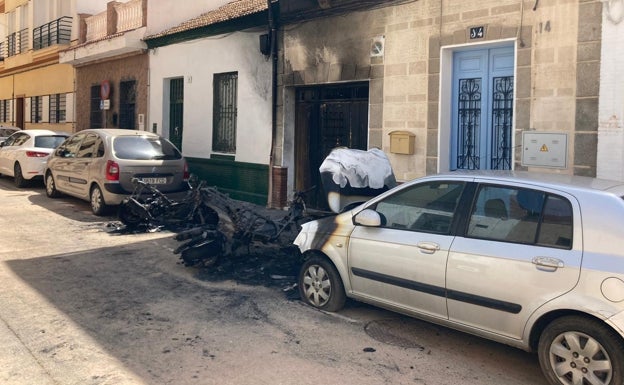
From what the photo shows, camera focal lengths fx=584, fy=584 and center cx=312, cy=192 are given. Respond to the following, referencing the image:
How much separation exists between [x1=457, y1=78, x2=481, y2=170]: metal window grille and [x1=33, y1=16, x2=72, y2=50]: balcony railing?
18911mm

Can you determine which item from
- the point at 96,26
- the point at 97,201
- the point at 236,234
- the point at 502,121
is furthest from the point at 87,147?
the point at 96,26

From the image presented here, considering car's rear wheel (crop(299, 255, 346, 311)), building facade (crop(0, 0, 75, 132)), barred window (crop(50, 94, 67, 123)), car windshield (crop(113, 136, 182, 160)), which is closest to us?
car's rear wheel (crop(299, 255, 346, 311))

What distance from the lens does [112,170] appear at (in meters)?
10.5

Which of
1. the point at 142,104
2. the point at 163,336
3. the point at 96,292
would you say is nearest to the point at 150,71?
the point at 142,104

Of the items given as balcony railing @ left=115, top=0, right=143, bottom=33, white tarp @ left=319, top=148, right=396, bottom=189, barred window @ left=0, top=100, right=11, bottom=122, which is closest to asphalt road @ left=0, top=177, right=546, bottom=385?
white tarp @ left=319, top=148, right=396, bottom=189

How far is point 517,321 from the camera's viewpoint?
14.1 feet

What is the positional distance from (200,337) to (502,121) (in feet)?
18.3

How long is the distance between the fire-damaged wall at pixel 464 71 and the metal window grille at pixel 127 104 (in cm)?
873

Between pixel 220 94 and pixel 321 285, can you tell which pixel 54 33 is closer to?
pixel 220 94

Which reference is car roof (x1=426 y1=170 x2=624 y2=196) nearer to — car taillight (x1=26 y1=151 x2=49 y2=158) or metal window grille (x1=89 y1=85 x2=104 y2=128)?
car taillight (x1=26 y1=151 x2=49 y2=158)

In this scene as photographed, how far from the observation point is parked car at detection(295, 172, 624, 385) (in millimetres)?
3939

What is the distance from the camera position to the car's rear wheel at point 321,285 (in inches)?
226

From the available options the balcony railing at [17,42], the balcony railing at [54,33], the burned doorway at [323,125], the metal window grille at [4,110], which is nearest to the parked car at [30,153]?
the burned doorway at [323,125]

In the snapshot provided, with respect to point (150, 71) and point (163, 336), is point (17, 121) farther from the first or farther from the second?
point (163, 336)
